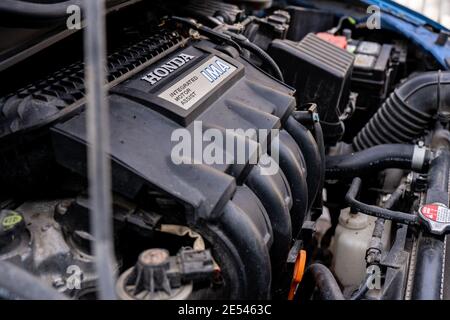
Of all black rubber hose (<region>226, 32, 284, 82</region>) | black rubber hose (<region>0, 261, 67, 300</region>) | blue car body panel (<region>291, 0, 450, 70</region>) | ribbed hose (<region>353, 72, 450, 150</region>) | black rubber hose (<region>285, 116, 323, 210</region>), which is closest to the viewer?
black rubber hose (<region>0, 261, 67, 300</region>)

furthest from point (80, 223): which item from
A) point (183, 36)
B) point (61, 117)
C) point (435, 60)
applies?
point (435, 60)

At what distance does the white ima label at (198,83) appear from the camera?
1.39 m

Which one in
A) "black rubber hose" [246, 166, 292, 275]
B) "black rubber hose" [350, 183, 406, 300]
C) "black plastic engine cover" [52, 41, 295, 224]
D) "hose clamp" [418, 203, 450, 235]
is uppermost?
"black plastic engine cover" [52, 41, 295, 224]

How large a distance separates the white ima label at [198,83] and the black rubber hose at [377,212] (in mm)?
555

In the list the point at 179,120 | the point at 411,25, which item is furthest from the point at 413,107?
the point at 179,120

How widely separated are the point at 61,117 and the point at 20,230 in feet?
0.83

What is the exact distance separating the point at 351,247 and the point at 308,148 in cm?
40

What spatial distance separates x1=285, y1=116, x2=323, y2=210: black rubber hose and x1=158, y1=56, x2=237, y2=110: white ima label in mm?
240

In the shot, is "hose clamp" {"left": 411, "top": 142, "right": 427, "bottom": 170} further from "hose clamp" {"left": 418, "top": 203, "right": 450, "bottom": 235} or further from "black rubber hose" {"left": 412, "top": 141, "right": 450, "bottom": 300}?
"hose clamp" {"left": 418, "top": 203, "right": 450, "bottom": 235}

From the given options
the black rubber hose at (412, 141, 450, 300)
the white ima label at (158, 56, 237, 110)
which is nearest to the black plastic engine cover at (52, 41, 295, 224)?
the white ima label at (158, 56, 237, 110)

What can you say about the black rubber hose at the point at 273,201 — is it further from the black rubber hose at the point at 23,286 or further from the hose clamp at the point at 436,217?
the black rubber hose at the point at 23,286

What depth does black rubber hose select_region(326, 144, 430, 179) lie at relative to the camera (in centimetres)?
190

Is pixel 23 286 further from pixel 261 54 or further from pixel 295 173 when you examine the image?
pixel 261 54

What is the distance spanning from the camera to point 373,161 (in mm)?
1958
